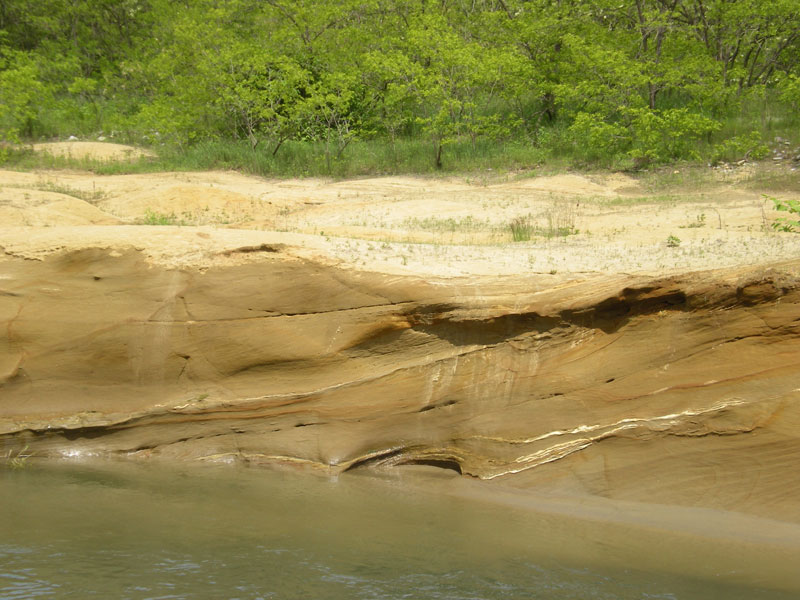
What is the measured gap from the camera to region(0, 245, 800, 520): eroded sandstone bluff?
20.8 ft

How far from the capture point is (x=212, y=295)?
7355 mm

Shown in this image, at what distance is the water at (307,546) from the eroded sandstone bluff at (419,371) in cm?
51

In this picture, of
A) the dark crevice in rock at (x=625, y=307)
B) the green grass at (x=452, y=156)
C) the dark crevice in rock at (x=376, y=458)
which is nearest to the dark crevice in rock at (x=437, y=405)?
the dark crevice in rock at (x=376, y=458)

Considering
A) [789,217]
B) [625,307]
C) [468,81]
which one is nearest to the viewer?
[625,307]

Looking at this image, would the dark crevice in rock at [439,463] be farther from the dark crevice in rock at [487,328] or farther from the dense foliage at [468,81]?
the dense foliage at [468,81]

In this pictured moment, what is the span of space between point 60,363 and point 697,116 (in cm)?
1371

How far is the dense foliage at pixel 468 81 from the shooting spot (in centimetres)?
1747

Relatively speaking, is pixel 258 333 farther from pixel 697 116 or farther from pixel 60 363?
pixel 697 116

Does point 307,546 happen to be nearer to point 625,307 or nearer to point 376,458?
point 376,458

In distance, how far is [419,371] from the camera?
275 inches

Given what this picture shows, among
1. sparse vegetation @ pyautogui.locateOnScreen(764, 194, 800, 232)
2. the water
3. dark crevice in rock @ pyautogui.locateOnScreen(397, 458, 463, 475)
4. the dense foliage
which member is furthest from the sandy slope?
the dense foliage

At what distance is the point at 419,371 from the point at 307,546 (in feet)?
6.71

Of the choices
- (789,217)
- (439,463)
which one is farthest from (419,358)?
(789,217)

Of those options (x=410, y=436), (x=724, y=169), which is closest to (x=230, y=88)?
(x=724, y=169)
